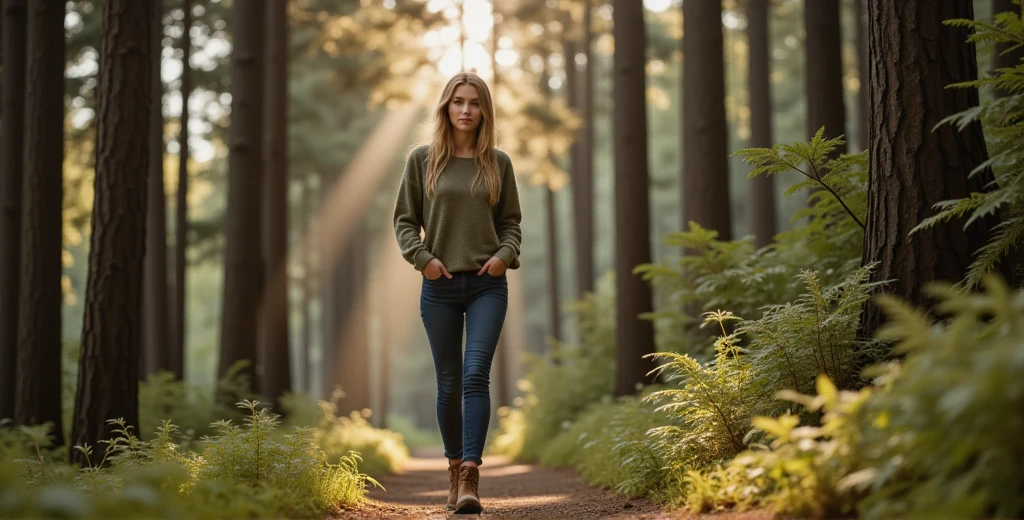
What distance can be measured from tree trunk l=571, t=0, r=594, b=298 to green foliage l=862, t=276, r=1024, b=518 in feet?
56.5

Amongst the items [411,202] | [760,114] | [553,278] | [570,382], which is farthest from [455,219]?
[553,278]

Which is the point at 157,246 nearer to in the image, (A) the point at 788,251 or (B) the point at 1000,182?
(A) the point at 788,251

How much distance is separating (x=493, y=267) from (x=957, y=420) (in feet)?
9.88

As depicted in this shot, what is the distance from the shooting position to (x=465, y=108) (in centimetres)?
550

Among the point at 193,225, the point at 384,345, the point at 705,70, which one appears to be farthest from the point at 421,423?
the point at 705,70

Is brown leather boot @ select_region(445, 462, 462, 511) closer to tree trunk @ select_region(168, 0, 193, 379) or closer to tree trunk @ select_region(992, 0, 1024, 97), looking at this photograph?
tree trunk @ select_region(992, 0, 1024, 97)

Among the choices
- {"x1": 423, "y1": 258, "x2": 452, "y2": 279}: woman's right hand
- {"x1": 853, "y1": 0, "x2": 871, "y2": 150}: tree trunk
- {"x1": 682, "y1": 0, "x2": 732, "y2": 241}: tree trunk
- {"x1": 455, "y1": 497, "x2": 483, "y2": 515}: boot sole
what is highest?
{"x1": 853, "y1": 0, "x2": 871, "y2": 150}: tree trunk

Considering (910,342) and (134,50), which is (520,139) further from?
(910,342)

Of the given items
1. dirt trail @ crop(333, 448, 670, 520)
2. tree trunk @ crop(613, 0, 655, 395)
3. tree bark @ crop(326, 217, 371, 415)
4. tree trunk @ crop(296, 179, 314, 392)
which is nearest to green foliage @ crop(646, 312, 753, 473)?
dirt trail @ crop(333, 448, 670, 520)

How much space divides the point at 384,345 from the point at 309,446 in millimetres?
21944

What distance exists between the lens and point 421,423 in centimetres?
5534

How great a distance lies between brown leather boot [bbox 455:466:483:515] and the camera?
513cm

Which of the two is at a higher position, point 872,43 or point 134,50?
point 134,50

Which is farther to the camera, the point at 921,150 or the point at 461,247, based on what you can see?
the point at 461,247
